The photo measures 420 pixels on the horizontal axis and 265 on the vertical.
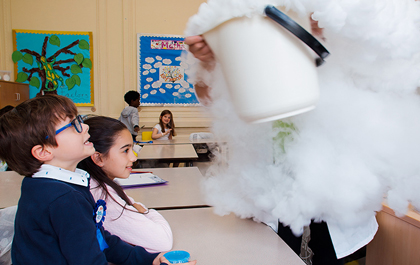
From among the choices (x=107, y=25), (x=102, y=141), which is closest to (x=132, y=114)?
(x=107, y=25)

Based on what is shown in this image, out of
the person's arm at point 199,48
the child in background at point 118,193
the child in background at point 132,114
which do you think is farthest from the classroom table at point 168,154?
the person's arm at point 199,48

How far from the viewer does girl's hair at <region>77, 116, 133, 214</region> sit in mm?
1068

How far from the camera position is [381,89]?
2.03ft

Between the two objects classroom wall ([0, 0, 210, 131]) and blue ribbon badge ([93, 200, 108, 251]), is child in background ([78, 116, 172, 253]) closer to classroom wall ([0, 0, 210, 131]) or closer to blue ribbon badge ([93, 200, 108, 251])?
blue ribbon badge ([93, 200, 108, 251])

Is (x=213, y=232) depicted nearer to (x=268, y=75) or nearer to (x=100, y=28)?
(x=268, y=75)

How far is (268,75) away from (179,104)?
14.7 ft

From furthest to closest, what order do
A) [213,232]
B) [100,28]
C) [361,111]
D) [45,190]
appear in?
[100,28], [213,232], [45,190], [361,111]

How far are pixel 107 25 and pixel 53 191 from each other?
4447 millimetres

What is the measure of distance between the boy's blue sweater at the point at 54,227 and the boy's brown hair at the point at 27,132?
0.06m

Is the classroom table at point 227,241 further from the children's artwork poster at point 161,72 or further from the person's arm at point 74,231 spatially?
the children's artwork poster at point 161,72

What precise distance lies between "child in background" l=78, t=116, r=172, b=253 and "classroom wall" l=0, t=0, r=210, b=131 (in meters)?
3.40

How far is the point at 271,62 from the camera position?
0.50 m

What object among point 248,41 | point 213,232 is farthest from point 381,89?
point 213,232

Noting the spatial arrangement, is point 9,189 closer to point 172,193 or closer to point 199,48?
point 172,193
